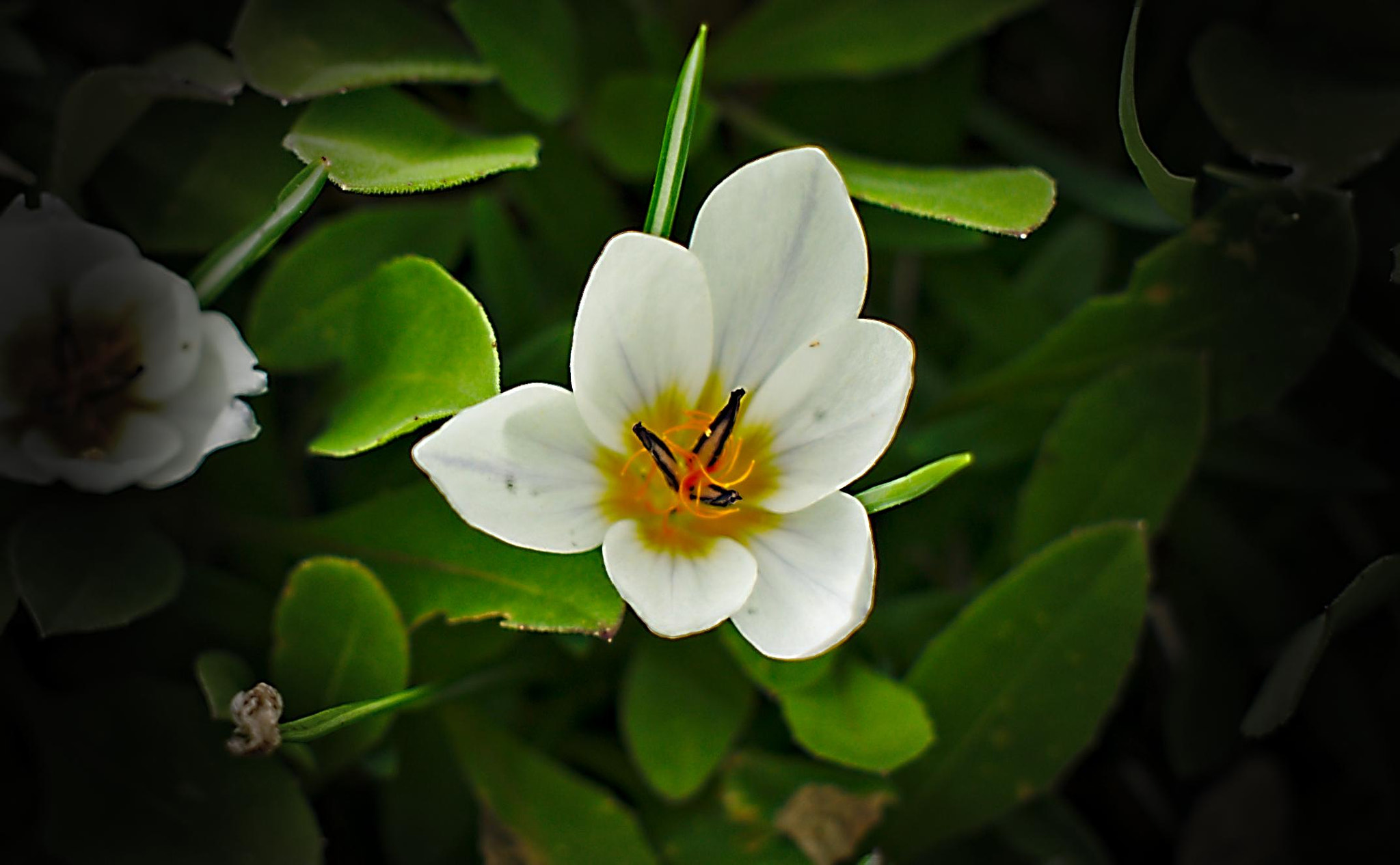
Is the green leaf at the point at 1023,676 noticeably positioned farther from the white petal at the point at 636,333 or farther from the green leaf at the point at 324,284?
the green leaf at the point at 324,284

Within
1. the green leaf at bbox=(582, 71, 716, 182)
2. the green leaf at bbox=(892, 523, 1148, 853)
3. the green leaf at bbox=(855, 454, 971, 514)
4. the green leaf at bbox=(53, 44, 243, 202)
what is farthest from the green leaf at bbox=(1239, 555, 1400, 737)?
the green leaf at bbox=(53, 44, 243, 202)

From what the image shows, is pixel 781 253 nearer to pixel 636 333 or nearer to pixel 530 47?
pixel 636 333

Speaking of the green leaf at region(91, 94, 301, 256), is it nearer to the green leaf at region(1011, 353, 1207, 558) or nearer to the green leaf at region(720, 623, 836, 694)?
the green leaf at region(720, 623, 836, 694)

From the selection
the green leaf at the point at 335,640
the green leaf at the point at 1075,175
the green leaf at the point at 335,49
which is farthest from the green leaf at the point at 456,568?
the green leaf at the point at 1075,175

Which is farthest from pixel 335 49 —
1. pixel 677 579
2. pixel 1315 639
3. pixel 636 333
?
pixel 1315 639

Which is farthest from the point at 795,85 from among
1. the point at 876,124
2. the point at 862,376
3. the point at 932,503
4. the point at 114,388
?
the point at 114,388

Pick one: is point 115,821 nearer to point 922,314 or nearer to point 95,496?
point 95,496
